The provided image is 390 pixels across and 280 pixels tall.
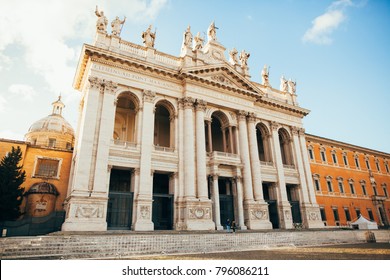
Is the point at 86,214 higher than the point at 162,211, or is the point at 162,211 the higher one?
the point at 162,211

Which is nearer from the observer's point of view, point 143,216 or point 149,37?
point 143,216

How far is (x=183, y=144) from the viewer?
Result: 22.0 m

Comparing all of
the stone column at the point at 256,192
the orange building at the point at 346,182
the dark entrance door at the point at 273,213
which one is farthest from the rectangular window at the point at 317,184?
the stone column at the point at 256,192

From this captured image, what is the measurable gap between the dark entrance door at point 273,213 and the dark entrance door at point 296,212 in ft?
6.78

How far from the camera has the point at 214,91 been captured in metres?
24.8

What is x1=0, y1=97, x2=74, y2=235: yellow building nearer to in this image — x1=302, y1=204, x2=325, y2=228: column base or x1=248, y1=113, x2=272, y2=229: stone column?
x1=248, y1=113, x2=272, y2=229: stone column

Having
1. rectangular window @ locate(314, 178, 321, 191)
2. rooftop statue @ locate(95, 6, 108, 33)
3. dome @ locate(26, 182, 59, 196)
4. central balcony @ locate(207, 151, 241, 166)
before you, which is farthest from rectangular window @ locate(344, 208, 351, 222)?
rooftop statue @ locate(95, 6, 108, 33)

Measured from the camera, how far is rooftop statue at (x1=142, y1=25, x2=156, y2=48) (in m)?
23.7

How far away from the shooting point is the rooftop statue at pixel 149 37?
23698mm

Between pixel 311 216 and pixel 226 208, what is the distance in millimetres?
9859

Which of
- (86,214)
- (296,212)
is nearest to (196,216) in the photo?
(86,214)

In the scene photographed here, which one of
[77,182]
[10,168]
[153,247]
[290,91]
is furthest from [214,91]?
[10,168]

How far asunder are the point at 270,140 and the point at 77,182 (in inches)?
756

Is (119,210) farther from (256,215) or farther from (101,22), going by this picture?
(101,22)
